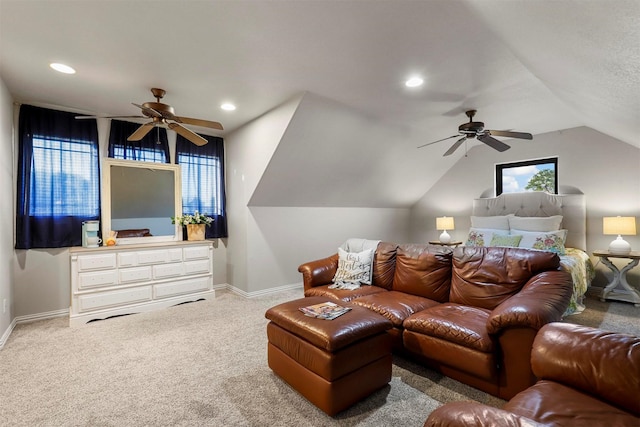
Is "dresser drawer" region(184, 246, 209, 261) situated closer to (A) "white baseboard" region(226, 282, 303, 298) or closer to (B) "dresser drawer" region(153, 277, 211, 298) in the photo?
(B) "dresser drawer" region(153, 277, 211, 298)

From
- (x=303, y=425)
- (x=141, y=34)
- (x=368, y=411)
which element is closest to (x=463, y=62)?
(x=141, y=34)

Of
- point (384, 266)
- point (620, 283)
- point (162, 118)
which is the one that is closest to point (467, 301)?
point (384, 266)

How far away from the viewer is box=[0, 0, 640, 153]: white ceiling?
1.78 meters

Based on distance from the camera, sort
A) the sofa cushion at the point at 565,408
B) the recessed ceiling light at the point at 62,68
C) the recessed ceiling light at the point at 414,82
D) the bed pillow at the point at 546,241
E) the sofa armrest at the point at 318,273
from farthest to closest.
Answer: the bed pillow at the point at 546,241 < the sofa armrest at the point at 318,273 < the recessed ceiling light at the point at 414,82 < the recessed ceiling light at the point at 62,68 < the sofa cushion at the point at 565,408

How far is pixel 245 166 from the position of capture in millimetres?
4469

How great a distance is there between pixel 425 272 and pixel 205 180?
362 centimetres

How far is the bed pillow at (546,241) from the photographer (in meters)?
4.12

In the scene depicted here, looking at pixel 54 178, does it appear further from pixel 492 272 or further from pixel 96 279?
pixel 492 272

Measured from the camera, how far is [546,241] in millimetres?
4195

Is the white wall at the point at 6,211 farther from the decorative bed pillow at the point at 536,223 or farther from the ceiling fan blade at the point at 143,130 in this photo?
the decorative bed pillow at the point at 536,223

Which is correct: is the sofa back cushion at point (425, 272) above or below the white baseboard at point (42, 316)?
above

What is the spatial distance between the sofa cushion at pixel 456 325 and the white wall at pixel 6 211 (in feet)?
12.6

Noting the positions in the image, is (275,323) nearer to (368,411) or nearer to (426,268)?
(368,411)

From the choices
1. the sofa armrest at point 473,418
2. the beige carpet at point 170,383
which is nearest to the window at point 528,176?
the beige carpet at point 170,383
